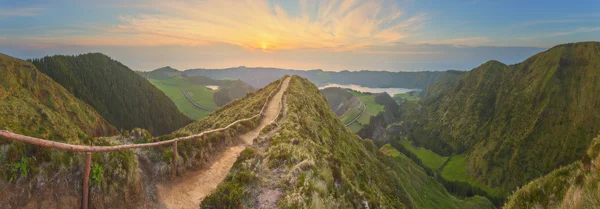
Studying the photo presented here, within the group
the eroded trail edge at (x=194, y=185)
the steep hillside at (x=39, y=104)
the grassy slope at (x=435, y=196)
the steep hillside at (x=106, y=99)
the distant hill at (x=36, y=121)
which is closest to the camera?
the distant hill at (x=36, y=121)

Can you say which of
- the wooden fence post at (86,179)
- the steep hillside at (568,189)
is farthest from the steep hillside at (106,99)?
the steep hillside at (568,189)

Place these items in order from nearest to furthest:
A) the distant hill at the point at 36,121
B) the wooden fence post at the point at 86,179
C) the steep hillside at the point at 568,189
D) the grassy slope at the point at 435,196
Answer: the steep hillside at the point at 568,189, the distant hill at the point at 36,121, the wooden fence post at the point at 86,179, the grassy slope at the point at 435,196

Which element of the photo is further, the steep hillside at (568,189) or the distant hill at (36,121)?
the distant hill at (36,121)

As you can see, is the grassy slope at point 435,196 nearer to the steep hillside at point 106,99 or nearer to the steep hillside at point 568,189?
the steep hillside at point 568,189

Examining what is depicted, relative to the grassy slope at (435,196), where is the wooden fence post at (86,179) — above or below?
above

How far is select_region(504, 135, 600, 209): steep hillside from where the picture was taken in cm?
736

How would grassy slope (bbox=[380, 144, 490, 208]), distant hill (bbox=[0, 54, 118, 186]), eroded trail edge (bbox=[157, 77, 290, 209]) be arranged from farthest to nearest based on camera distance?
grassy slope (bbox=[380, 144, 490, 208]) < eroded trail edge (bbox=[157, 77, 290, 209]) < distant hill (bbox=[0, 54, 118, 186])

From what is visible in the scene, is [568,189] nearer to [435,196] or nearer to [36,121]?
[36,121]

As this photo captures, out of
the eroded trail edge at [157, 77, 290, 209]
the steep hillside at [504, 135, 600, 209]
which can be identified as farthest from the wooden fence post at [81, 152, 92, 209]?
the steep hillside at [504, 135, 600, 209]

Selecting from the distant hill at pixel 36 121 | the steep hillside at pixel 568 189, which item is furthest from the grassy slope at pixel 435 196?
the distant hill at pixel 36 121

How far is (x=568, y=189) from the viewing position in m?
8.51

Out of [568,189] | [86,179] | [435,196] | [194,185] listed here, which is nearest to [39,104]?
[194,185]

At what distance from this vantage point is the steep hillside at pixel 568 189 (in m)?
7.36

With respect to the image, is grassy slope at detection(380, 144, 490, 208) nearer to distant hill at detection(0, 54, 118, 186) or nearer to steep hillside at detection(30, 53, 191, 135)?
distant hill at detection(0, 54, 118, 186)
